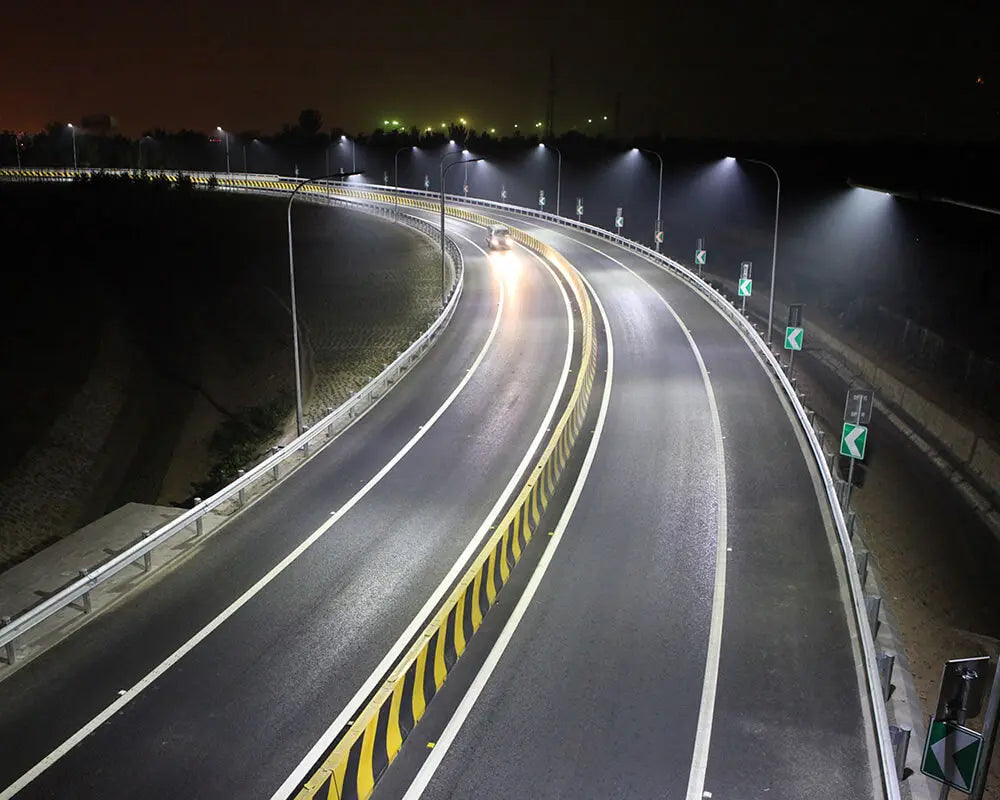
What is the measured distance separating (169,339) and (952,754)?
48.1 m

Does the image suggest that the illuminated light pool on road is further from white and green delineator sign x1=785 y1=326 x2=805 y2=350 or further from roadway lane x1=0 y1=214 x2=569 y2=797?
roadway lane x1=0 y1=214 x2=569 y2=797

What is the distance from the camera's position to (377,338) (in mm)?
40125

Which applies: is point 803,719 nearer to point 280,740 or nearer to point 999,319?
point 280,740

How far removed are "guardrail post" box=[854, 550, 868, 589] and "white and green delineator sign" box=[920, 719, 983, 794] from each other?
5.72 metres

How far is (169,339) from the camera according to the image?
164 feet

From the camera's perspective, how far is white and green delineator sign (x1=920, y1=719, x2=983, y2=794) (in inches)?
348

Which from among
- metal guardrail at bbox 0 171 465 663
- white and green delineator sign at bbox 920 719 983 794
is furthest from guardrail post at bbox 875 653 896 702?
metal guardrail at bbox 0 171 465 663

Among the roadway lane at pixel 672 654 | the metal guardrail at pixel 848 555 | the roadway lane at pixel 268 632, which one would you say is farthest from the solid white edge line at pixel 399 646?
the metal guardrail at pixel 848 555

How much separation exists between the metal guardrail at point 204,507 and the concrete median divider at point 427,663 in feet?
18.9

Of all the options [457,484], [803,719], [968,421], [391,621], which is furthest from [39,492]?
[968,421]

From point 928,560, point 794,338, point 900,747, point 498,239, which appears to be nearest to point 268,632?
point 900,747

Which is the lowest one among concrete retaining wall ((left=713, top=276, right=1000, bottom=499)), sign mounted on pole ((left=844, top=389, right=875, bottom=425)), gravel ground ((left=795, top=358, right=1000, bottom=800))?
gravel ground ((left=795, top=358, right=1000, bottom=800))

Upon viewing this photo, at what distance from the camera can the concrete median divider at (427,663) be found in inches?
390

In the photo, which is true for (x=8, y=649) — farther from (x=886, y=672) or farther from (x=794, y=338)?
(x=794, y=338)
